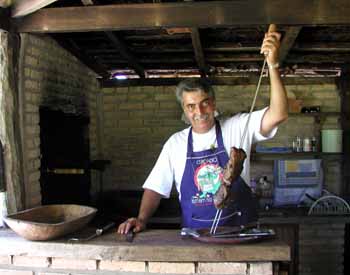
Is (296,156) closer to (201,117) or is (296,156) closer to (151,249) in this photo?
(201,117)

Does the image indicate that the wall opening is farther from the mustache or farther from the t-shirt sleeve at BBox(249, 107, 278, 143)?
the t-shirt sleeve at BBox(249, 107, 278, 143)

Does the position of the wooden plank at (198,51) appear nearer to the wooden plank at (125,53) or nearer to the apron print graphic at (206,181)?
the wooden plank at (125,53)

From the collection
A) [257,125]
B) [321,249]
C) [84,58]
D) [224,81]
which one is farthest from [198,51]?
[321,249]

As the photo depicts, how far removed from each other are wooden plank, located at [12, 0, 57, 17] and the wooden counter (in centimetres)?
132

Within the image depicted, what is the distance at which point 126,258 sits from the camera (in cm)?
197

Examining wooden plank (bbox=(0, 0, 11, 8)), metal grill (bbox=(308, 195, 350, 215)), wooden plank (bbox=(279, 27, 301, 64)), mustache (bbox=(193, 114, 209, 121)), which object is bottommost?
metal grill (bbox=(308, 195, 350, 215))

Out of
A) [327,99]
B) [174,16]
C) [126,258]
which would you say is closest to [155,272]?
[126,258]

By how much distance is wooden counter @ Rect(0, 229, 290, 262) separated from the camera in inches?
74.2

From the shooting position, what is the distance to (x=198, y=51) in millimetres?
3793

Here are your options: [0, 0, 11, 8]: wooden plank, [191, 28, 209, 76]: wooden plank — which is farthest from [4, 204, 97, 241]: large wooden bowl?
[191, 28, 209, 76]: wooden plank

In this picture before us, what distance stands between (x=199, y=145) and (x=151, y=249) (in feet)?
2.08

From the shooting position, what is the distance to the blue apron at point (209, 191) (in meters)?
2.19

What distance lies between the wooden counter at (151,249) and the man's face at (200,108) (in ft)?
1.98

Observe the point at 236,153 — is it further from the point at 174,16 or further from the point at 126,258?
the point at 174,16
